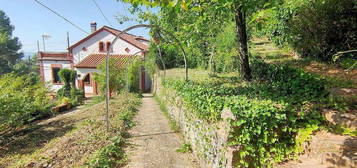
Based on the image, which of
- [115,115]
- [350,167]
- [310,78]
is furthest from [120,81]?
[350,167]

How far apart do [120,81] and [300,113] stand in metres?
12.8

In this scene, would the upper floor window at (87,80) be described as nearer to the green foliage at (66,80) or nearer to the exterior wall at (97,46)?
the green foliage at (66,80)

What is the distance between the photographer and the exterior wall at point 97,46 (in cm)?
1800

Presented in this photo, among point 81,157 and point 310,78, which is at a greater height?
point 310,78

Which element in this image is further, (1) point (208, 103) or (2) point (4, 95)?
(2) point (4, 95)

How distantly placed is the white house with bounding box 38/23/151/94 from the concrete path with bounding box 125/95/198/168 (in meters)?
11.6

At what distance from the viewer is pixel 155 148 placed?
445 centimetres

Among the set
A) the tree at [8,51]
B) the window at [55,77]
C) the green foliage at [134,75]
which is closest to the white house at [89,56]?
the window at [55,77]

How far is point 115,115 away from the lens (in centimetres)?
733

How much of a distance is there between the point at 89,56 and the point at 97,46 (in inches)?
55.7

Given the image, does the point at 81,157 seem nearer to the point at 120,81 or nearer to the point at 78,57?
the point at 120,81

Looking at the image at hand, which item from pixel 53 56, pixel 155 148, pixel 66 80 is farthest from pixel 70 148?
pixel 53 56

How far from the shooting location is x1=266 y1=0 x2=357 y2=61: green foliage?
437 centimetres

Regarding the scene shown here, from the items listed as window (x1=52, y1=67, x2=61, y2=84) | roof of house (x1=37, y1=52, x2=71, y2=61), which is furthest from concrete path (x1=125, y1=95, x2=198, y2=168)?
roof of house (x1=37, y1=52, x2=71, y2=61)
